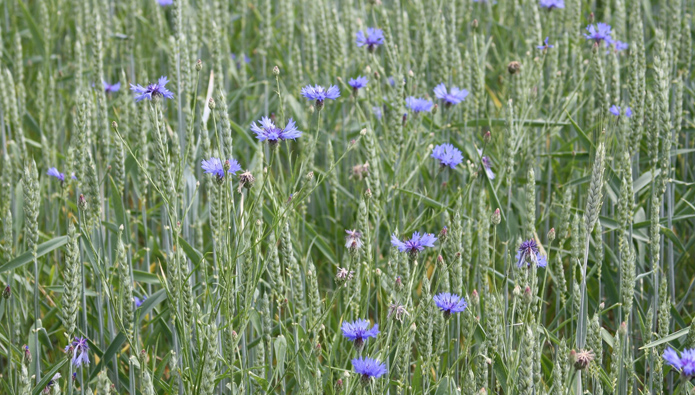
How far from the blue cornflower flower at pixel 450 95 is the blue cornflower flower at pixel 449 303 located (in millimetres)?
1007

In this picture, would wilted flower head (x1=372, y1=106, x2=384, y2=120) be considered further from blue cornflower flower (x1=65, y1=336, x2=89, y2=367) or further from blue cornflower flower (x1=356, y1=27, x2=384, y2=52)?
blue cornflower flower (x1=65, y1=336, x2=89, y2=367)

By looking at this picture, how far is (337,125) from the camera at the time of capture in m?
3.04

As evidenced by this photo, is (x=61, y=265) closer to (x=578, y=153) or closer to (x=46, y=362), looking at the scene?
(x=46, y=362)

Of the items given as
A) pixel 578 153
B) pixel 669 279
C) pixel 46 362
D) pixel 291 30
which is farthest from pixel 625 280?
pixel 291 30

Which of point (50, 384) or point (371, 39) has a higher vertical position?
point (371, 39)

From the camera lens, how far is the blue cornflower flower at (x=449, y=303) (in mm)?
1518

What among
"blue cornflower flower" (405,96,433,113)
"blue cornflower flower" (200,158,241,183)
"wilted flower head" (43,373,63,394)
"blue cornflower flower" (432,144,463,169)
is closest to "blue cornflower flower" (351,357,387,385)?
"blue cornflower flower" (200,158,241,183)

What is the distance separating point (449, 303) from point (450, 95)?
3.62ft

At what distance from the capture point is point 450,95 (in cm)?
248

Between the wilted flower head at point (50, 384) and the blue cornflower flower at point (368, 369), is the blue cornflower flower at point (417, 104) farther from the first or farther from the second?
the wilted flower head at point (50, 384)

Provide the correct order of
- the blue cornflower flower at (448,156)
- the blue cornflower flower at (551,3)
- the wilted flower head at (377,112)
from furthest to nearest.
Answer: the blue cornflower flower at (551,3), the wilted flower head at (377,112), the blue cornflower flower at (448,156)

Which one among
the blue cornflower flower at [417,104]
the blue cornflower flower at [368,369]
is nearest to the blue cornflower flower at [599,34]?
the blue cornflower flower at [417,104]

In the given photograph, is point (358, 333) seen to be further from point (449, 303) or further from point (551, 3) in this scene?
point (551, 3)

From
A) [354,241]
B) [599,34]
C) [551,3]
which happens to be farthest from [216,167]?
[551,3]
